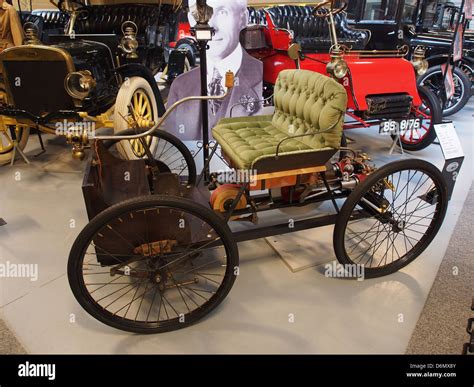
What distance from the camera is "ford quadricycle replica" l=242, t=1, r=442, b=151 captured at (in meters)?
3.56

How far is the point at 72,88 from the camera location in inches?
127

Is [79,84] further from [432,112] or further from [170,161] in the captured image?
[432,112]

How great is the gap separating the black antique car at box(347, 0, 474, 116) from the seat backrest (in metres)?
3.29

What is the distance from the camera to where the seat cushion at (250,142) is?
6.65 feet

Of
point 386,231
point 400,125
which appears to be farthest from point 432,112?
point 386,231

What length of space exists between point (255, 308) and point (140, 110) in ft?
8.14

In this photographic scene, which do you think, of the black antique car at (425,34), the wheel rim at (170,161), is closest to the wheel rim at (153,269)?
the wheel rim at (170,161)

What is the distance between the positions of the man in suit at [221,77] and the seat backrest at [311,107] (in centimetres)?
113

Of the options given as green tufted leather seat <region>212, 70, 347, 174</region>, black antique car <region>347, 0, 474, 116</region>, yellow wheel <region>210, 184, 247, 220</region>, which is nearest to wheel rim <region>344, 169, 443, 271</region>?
green tufted leather seat <region>212, 70, 347, 174</region>

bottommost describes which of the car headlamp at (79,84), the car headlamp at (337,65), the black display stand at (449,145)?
the black display stand at (449,145)

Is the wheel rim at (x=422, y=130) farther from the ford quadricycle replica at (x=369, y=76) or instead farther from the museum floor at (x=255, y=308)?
the museum floor at (x=255, y=308)

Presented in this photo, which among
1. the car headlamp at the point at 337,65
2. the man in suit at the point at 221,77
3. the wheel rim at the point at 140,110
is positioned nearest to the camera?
the car headlamp at the point at 337,65

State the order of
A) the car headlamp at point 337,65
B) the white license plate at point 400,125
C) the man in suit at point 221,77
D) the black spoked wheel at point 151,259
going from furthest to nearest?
the white license plate at point 400,125 < the man in suit at point 221,77 < the car headlamp at point 337,65 < the black spoked wheel at point 151,259
